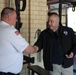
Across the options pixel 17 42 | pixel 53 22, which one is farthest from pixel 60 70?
pixel 17 42

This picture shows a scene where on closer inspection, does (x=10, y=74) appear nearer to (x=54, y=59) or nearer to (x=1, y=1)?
(x=54, y=59)

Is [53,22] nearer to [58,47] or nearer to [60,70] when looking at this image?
[58,47]

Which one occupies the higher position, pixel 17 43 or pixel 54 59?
pixel 17 43

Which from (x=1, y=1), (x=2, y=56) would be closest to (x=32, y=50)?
(x=2, y=56)

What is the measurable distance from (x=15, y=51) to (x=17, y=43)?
0.46 ft

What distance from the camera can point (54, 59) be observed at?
321 cm

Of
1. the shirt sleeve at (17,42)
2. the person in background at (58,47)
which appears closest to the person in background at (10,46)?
the shirt sleeve at (17,42)

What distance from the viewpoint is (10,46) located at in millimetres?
2584

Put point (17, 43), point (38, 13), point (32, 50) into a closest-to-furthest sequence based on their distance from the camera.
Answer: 1. point (17, 43)
2. point (32, 50)
3. point (38, 13)

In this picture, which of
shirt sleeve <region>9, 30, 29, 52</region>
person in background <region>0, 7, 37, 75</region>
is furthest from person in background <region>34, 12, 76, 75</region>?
shirt sleeve <region>9, 30, 29, 52</region>

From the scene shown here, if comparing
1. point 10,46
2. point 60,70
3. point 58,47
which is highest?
point 10,46

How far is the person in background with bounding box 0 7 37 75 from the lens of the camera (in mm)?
2568

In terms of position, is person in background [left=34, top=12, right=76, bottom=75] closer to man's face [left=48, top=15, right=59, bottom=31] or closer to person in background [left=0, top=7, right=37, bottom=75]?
man's face [left=48, top=15, right=59, bottom=31]

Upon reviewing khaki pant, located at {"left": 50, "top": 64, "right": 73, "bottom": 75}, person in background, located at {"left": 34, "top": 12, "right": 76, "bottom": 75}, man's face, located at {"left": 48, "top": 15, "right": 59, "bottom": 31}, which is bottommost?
khaki pant, located at {"left": 50, "top": 64, "right": 73, "bottom": 75}
